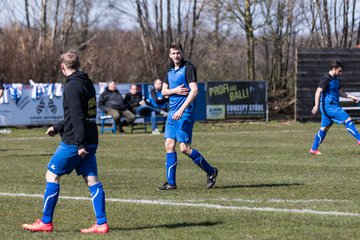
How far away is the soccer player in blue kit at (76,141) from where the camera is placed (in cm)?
798

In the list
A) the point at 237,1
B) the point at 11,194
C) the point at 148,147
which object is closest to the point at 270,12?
the point at 237,1

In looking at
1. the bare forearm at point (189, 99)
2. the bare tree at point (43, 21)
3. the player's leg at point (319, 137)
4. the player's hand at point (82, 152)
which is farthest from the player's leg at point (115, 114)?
the player's hand at point (82, 152)

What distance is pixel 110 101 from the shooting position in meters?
27.3

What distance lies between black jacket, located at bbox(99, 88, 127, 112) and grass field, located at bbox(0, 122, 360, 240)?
649cm

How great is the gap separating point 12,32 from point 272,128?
12.0 m

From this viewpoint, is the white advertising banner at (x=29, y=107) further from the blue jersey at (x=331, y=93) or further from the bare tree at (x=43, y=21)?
the blue jersey at (x=331, y=93)

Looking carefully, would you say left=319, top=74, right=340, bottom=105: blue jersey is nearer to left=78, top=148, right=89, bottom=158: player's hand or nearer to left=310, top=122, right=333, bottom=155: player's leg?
left=310, top=122, right=333, bottom=155: player's leg

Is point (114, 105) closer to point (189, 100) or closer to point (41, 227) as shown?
point (189, 100)

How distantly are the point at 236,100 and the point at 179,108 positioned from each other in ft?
68.0

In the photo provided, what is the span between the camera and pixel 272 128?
1160 inches

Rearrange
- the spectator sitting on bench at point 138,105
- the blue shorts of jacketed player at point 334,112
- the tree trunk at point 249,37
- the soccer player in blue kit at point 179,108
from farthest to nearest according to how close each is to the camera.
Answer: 1. the tree trunk at point 249,37
2. the spectator sitting on bench at point 138,105
3. the blue shorts of jacketed player at point 334,112
4. the soccer player in blue kit at point 179,108

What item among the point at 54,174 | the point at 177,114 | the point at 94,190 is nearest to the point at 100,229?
the point at 94,190

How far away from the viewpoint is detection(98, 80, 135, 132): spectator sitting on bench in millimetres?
27156

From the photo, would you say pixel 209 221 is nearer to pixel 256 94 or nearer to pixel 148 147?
pixel 148 147
